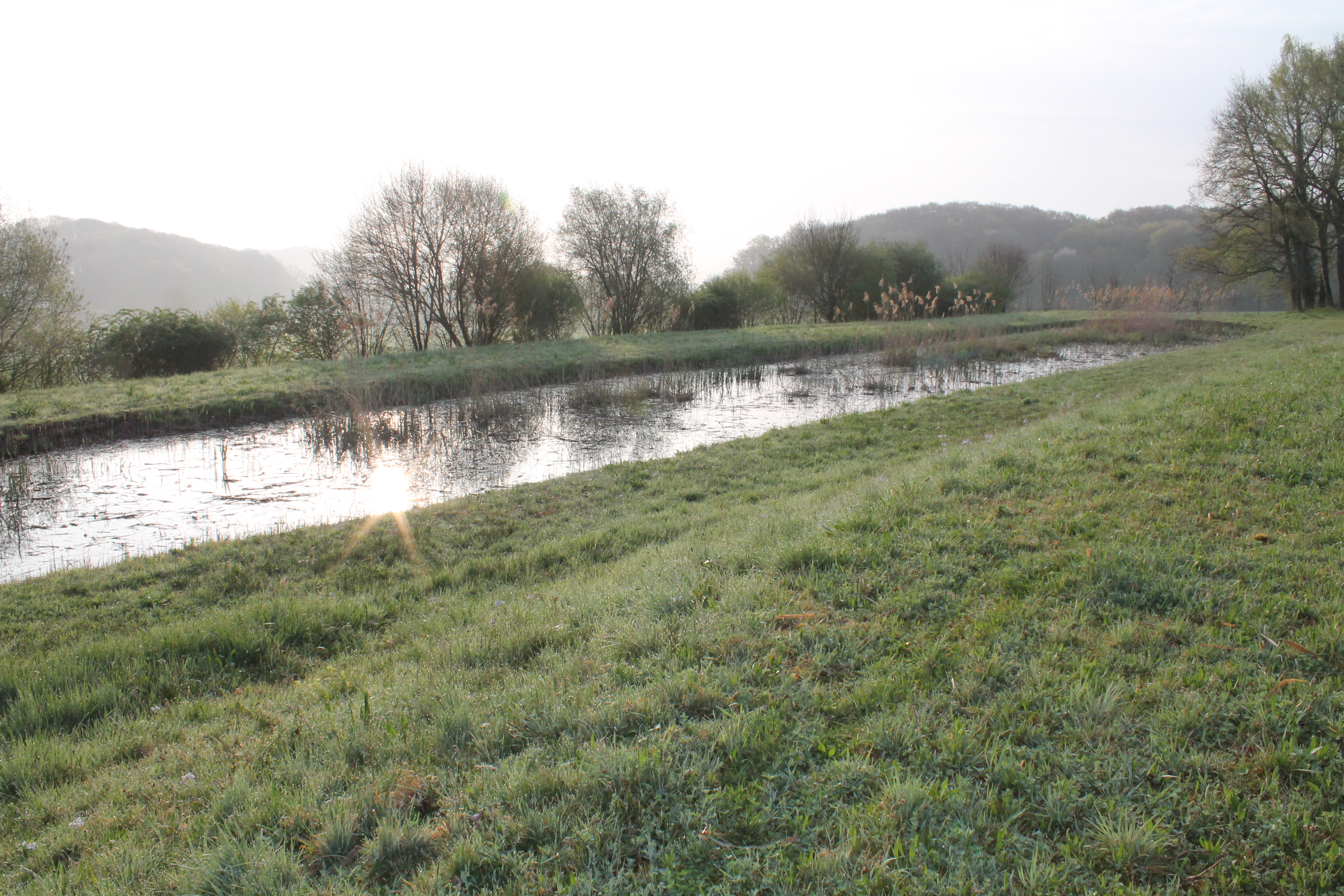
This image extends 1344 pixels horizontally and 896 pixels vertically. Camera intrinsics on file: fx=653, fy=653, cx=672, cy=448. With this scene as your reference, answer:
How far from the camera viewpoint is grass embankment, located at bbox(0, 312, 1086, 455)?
1080 cm

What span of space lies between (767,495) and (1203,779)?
471 centimetres

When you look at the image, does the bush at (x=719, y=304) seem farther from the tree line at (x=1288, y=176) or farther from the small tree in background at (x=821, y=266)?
the tree line at (x=1288, y=176)

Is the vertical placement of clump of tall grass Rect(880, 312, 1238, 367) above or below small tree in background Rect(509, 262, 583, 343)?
below

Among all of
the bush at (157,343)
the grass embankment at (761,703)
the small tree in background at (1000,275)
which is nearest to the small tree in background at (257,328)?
the bush at (157,343)

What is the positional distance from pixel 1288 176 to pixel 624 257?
28.4 meters

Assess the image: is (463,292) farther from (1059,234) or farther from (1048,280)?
(1059,234)

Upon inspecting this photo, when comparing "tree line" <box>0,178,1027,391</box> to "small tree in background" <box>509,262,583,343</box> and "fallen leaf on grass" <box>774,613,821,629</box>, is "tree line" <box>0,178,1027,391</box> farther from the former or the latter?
"fallen leaf on grass" <box>774,613,821,629</box>

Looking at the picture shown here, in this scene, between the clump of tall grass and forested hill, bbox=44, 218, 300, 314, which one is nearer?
the clump of tall grass

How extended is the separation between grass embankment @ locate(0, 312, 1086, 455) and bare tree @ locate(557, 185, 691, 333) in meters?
7.68

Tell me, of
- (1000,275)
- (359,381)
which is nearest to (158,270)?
(359,381)

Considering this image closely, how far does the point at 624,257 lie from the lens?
3109cm

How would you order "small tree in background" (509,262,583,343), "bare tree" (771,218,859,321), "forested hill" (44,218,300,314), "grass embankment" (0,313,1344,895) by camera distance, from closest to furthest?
"grass embankment" (0,313,1344,895), "small tree in background" (509,262,583,343), "bare tree" (771,218,859,321), "forested hill" (44,218,300,314)

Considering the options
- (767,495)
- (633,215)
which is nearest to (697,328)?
(633,215)

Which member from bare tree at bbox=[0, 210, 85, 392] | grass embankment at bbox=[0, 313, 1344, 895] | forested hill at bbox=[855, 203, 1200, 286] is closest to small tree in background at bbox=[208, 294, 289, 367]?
bare tree at bbox=[0, 210, 85, 392]
